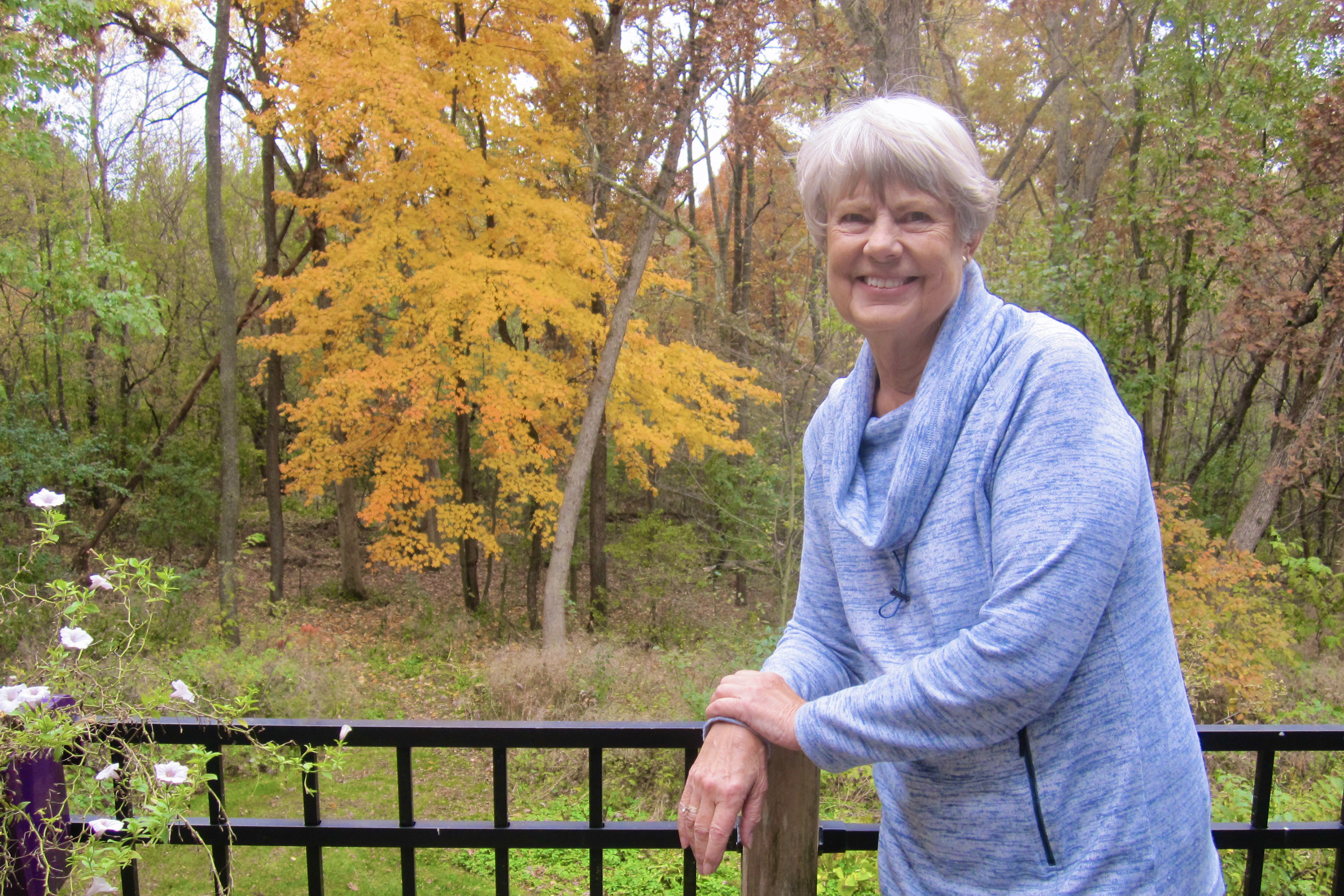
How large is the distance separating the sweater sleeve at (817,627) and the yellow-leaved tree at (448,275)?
7925 millimetres

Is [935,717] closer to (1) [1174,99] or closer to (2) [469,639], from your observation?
(2) [469,639]

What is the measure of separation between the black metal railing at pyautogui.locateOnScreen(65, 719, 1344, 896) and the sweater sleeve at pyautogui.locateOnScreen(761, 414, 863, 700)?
0.81ft

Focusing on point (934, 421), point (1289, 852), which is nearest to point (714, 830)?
point (934, 421)

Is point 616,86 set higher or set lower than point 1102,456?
higher

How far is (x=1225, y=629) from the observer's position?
23.5ft

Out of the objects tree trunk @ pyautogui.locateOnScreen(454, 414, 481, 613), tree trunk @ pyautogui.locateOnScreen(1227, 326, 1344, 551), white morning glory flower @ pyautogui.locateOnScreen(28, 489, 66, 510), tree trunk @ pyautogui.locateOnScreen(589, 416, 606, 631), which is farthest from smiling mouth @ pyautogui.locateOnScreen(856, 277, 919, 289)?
tree trunk @ pyautogui.locateOnScreen(589, 416, 606, 631)

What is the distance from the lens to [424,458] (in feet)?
35.8

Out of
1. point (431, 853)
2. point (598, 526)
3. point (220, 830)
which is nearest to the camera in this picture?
point (220, 830)

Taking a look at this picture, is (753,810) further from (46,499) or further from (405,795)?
(46,499)

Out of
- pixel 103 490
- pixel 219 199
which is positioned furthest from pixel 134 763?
pixel 103 490

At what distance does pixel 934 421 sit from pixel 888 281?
230 mm

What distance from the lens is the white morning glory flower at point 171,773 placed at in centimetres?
127

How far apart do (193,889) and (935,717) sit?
5408 mm

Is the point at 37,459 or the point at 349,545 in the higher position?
the point at 37,459
